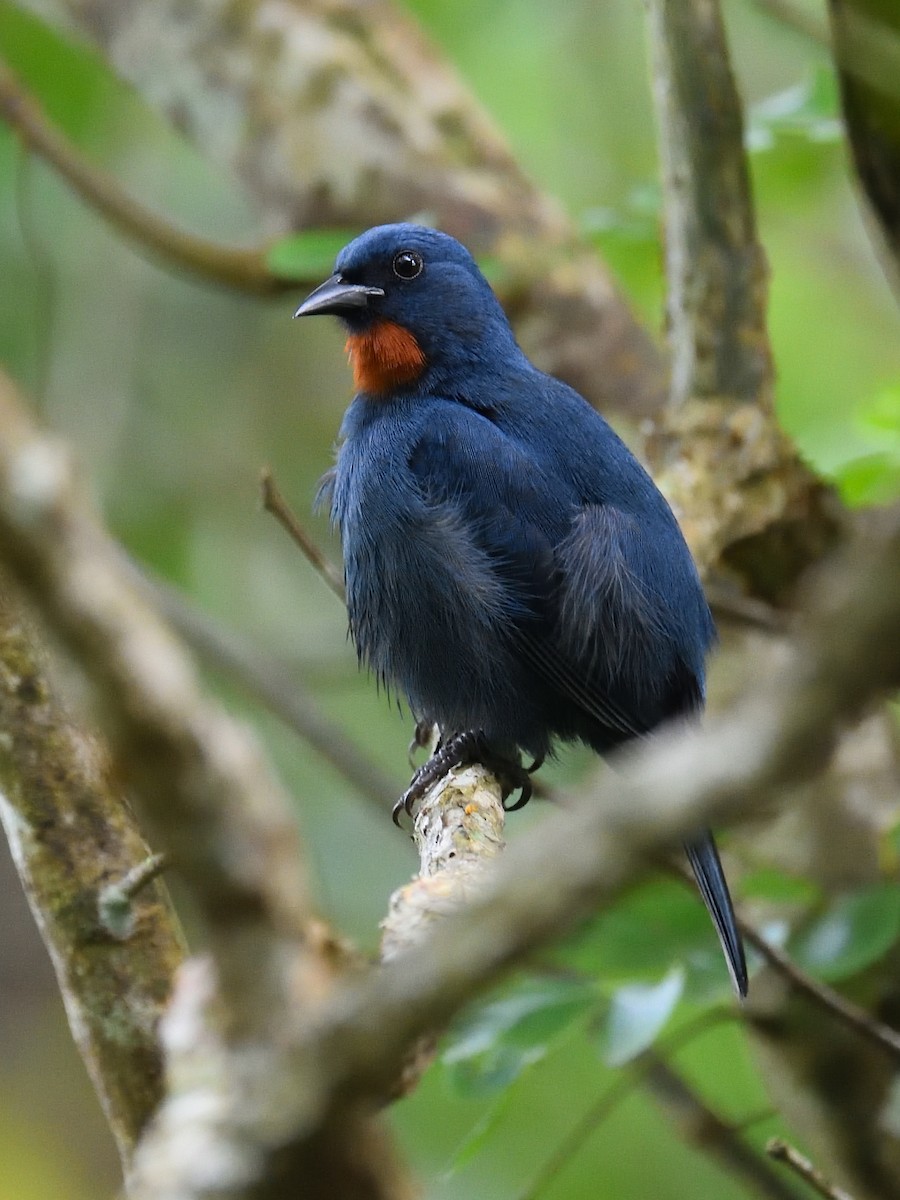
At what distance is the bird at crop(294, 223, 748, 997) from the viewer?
141 inches

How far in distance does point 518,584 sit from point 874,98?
170cm

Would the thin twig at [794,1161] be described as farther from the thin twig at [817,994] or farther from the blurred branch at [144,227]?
the blurred branch at [144,227]

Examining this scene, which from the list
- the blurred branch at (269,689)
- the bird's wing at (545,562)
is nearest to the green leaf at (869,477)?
the bird's wing at (545,562)

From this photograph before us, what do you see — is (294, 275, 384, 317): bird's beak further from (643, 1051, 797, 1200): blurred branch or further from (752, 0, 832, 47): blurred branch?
(643, 1051, 797, 1200): blurred branch

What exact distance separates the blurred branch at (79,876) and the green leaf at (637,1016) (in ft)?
2.77

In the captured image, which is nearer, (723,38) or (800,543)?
(723,38)

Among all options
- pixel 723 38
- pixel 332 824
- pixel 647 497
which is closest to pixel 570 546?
pixel 647 497

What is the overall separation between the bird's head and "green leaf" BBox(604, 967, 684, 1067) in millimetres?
1785

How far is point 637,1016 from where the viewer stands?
2861 millimetres

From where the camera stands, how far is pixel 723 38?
3750mm

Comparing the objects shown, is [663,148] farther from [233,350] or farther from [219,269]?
[233,350]

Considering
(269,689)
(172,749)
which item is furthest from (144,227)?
(172,749)

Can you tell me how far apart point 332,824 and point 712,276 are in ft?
12.9

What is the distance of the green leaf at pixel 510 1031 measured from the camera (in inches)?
116
